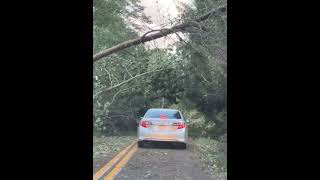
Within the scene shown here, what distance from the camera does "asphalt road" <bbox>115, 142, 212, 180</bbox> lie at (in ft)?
28.2

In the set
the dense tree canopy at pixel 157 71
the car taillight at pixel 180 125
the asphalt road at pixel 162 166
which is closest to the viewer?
the dense tree canopy at pixel 157 71

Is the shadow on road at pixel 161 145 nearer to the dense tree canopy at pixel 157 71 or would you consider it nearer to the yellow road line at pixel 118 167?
the dense tree canopy at pixel 157 71

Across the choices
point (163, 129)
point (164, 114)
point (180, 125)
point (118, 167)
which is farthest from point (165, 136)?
point (118, 167)

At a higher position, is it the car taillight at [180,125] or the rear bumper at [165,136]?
the car taillight at [180,125]

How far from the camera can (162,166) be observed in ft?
32.8

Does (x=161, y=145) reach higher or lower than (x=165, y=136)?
lower

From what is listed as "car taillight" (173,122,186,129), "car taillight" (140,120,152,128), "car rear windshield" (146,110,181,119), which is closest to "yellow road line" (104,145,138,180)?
"car taillight" (140,120,152,128)

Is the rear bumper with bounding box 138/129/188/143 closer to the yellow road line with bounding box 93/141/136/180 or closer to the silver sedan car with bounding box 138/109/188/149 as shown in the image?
the silver sedan car with bounding box 138/109/188/149

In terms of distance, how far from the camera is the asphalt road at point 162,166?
8584 millimetres

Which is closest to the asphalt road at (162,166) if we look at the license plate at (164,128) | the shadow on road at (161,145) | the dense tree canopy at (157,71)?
the license plate at (164,128)

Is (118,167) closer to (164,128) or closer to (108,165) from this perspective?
(108,165)
